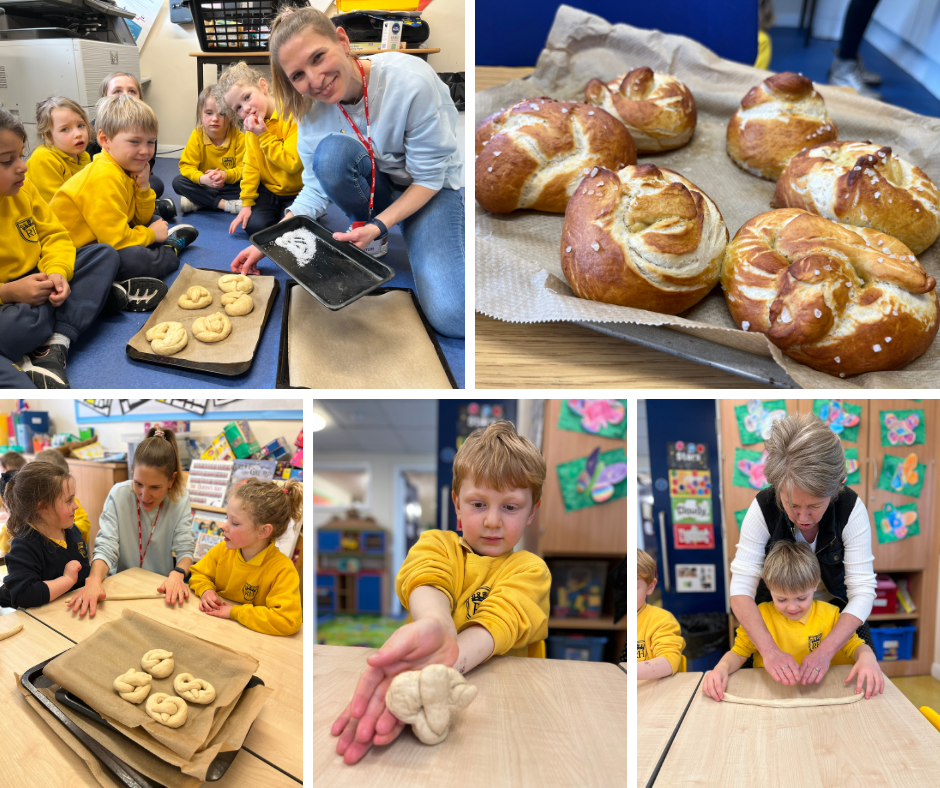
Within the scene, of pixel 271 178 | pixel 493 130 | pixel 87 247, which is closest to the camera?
pixel 87 247

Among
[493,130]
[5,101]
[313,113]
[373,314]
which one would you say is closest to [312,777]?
[373,314]

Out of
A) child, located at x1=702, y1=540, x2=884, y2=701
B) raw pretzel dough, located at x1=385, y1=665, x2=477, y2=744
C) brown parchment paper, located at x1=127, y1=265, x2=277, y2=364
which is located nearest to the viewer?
raw pretzel dough, located at x1=385, y1=665, x2=477, y2=744

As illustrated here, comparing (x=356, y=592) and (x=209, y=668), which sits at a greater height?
(x=209, y=668)

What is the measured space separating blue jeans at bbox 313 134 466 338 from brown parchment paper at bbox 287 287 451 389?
2.1 inches

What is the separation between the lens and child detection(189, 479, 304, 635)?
3.24 ft

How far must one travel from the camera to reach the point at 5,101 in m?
0.92

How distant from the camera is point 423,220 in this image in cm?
139

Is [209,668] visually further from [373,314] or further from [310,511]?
[373,314]

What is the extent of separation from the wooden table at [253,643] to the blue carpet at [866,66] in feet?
13.7

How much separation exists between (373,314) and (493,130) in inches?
24.1

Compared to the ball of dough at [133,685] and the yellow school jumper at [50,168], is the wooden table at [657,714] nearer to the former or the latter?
the ball of dough at [133,685]

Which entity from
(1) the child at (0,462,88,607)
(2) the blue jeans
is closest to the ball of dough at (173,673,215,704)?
(1) the child at (0,462,88,607)

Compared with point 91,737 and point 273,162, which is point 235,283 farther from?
point 91,737

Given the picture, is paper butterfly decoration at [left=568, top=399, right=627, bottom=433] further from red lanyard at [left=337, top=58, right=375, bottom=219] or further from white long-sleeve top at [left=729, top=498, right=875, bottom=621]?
red lanyard at [left=337, top=58, right=375, bottom=219]
